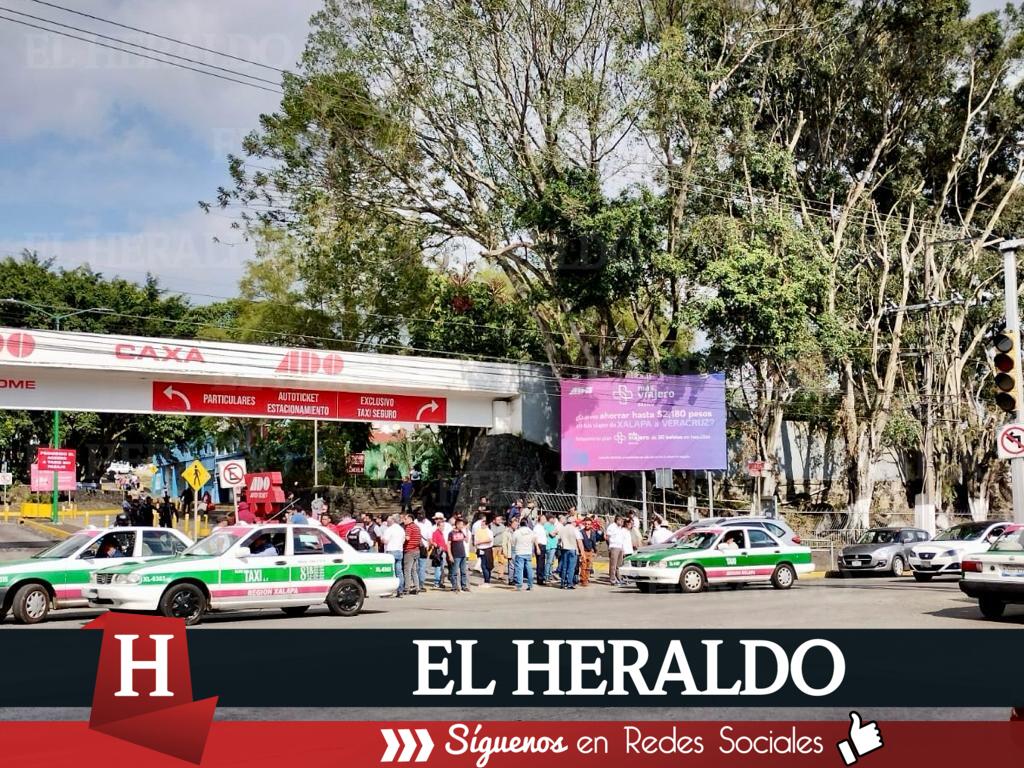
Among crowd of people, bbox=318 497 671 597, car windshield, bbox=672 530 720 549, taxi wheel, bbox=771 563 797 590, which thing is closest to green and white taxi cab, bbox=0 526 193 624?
crowd of people, bbox=318 497 671 597

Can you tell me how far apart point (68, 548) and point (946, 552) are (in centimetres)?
2033

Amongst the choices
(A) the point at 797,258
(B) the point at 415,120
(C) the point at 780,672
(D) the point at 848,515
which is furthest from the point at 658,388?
(C) the point at 780,672

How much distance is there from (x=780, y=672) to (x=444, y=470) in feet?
143

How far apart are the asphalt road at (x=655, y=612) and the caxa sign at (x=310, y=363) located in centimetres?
1358

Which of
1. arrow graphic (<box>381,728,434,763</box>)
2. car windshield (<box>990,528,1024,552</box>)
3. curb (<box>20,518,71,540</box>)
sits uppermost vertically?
car windshield (<box>990,528,1024,552</box>)

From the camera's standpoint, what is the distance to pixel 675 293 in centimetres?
3725

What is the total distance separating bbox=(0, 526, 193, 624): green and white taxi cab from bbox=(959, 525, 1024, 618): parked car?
12.4 metres

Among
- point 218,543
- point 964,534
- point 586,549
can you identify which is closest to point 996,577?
point 218,543

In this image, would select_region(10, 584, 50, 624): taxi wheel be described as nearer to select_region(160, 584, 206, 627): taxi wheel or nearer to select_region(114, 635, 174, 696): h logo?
select_region(160, 584, 206, 627): taxi wheel

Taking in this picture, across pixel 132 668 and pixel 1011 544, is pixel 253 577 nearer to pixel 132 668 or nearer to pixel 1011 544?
pixel 132 668

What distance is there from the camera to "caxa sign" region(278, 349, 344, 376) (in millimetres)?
34562

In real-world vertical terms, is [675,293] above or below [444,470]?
above

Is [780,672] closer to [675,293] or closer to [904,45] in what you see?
[675,293]

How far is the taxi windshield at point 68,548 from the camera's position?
57.5 ft
